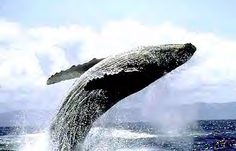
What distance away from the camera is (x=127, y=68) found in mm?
9000

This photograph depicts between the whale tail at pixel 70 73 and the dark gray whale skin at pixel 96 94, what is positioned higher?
the whale tail at pixel 70 73

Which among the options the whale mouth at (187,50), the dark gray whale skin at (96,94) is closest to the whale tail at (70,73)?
the dark gray whale skin at (96,94)

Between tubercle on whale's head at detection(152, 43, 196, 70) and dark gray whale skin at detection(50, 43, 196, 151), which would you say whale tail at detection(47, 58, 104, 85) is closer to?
dark gray whale skin at detection(50, 43, 196, 151)

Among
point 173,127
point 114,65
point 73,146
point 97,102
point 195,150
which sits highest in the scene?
point 173,127

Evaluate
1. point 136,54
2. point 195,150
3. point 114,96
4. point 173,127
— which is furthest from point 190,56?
point 173,127

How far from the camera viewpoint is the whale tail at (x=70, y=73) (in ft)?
31.3

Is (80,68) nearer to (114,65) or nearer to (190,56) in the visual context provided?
(114,65)

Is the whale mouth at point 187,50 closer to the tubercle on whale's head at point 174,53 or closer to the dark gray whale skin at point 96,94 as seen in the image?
the tubercle on whale's head at point 174,53

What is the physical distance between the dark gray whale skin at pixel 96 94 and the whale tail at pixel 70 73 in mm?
313

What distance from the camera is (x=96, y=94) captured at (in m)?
8.91

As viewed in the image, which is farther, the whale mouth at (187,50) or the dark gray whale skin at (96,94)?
the whale mouth at (187,50)

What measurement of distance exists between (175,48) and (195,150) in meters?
28.5

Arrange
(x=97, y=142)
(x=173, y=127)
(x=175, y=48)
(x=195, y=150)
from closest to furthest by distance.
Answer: (x=175, y=48), (x=97, y=142), (x=195, y=150), (x=173, y=127)

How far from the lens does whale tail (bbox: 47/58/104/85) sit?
31.3 ft
